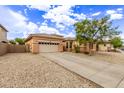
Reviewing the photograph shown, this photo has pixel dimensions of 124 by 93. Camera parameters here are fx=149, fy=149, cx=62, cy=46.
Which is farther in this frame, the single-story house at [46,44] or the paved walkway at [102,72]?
the single-story house at [46,44]

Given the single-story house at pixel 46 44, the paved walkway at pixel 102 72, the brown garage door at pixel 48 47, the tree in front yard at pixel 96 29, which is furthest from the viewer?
the brown garage door at pixel 48 47

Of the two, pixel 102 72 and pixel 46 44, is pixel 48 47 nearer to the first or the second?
pixel 46 44

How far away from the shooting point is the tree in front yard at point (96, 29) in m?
16.8

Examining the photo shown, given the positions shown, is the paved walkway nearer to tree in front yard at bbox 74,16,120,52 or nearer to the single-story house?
tree in front yard at bbox 74,16,120,52

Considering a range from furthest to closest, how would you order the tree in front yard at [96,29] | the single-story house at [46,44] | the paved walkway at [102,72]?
the single-story house at [46,44]
the tree in front yard at [96,29]
the paved walkway at [102,72]

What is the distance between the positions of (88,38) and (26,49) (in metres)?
8.95

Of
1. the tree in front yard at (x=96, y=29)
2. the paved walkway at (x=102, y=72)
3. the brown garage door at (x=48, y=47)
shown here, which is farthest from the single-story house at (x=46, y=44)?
the paved walkway at (x=102, y=72)

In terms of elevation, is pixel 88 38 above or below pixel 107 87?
above

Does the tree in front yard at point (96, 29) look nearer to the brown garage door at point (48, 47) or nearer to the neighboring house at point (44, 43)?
the neighboring house at point (44, 43)

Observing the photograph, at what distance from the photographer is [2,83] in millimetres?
5262

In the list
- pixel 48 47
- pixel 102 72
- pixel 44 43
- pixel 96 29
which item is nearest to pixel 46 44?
pixel 44 43
